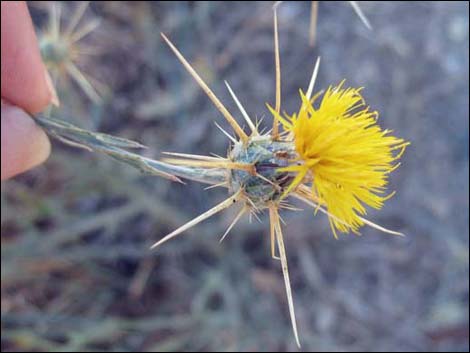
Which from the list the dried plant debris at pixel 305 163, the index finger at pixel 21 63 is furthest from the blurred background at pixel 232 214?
the dried plant debris at pixel 305 163

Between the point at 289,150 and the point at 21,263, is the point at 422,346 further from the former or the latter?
the point at 289,150

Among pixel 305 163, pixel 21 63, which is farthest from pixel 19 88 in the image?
pixel 305 163

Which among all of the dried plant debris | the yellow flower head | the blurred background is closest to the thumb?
the dried plant debris

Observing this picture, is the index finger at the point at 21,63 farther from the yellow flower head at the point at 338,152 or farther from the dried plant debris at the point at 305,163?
the yellow flower head at the point at 338,152

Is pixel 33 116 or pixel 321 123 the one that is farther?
pixel 33 116

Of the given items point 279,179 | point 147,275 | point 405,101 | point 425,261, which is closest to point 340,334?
point 425,261

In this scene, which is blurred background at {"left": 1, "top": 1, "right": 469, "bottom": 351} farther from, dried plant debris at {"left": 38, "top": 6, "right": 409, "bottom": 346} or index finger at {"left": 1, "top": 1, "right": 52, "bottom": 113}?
dried plant debris at {"left": 38, "top": 6, "right": 409, "bottom": 346}

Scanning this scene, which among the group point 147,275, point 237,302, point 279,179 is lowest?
point 279,179
